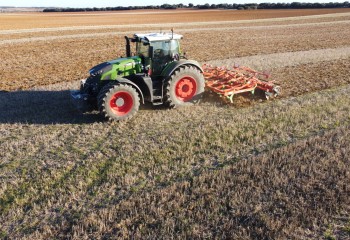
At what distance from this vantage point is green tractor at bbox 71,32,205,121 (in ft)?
26.4

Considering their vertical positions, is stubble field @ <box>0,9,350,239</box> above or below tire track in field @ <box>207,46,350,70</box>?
below

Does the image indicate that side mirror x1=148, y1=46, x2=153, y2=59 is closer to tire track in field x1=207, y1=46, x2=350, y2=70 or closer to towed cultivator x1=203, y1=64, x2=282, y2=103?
towed cultivator x1=203, y1=64, x2=282, y2=103

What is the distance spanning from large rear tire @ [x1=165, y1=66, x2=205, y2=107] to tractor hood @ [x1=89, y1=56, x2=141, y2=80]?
101 centimetres

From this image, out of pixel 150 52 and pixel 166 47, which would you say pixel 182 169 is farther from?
pixel 166 47

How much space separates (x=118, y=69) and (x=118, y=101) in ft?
3.22

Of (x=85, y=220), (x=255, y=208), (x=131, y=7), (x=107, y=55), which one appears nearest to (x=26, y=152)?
(x=85, y=220)

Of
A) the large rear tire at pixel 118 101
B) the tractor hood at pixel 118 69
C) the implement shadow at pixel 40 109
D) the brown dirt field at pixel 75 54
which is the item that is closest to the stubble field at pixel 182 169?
the implement shadow at pixel 40 109

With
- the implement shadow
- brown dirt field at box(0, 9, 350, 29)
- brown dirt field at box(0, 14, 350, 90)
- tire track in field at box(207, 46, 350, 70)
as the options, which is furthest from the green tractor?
brown dirt field at box(0, 9, 350, 29)

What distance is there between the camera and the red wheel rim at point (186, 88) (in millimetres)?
9062

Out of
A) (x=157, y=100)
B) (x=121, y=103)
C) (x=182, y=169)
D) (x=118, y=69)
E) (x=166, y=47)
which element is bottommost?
(x=182, y=169)

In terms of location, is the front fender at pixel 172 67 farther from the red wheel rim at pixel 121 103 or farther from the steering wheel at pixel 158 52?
the red wheel rim at pixel 121 103

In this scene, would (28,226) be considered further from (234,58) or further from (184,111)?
(234,58)

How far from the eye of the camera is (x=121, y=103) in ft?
26.6

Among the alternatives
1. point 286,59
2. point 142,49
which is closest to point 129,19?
point 286,59
